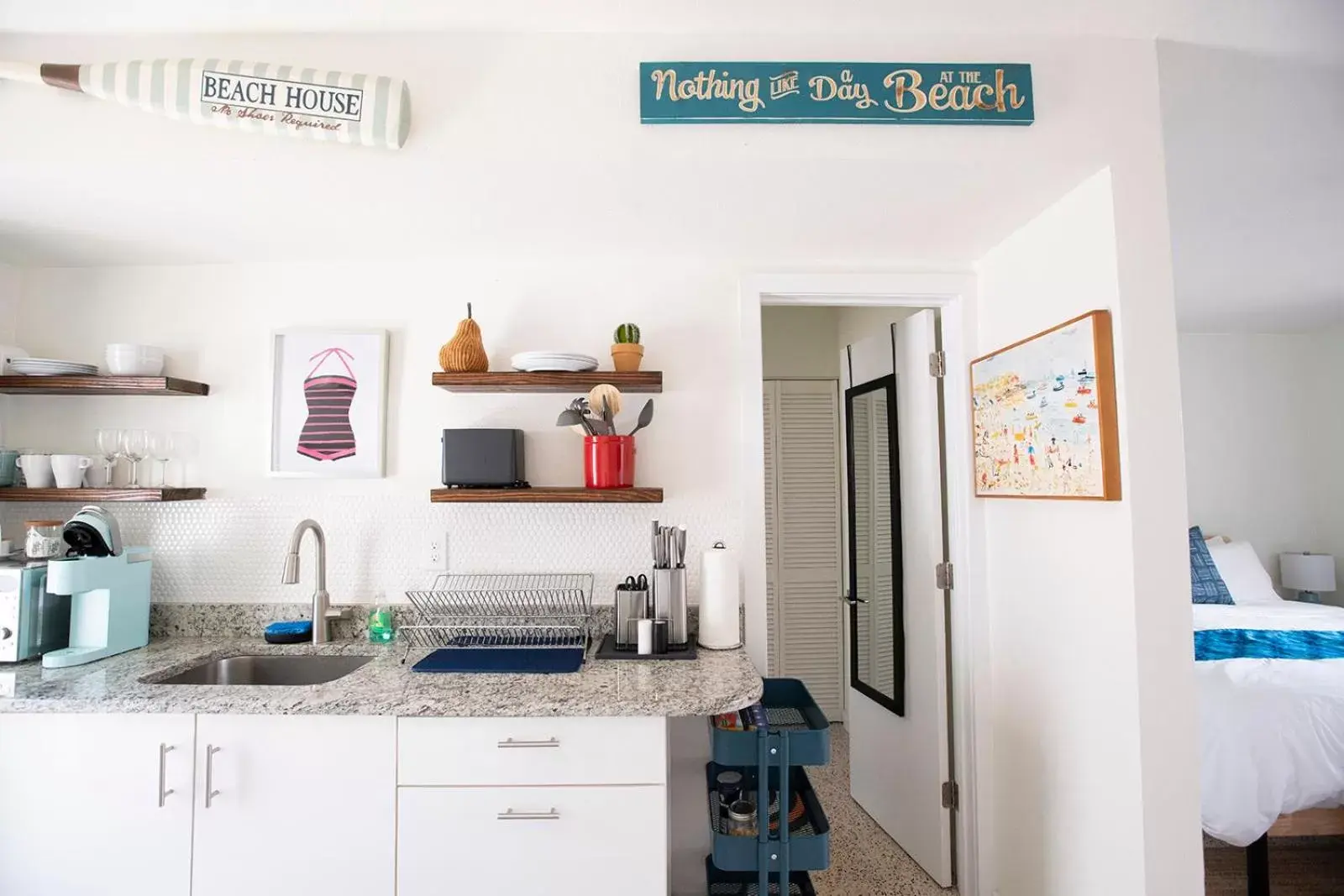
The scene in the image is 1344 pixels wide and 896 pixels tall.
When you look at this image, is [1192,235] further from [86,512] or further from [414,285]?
[86,512]

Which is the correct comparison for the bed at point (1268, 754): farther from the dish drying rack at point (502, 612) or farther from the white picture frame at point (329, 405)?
the white picture frame at point (329, 405)

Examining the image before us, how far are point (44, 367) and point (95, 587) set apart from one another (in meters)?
0.79

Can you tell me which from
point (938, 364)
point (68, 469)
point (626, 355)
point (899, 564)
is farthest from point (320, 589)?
point (938, 364)

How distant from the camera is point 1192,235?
2738mm

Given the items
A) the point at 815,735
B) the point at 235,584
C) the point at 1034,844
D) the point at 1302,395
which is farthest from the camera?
the point at 1302,395

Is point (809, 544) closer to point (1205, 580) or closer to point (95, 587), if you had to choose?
point (1205, 580)

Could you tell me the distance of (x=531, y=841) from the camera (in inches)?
63.2

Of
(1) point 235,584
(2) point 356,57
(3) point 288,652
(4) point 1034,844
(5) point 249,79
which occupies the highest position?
(2) point 356,57

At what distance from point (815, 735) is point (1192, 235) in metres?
2.62

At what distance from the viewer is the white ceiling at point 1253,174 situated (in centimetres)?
168

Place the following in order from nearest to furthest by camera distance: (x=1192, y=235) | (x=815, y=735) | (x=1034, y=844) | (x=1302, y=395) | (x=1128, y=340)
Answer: (x=1128, y=340) < (x=815, y=735) < (x=1034, y=844) < (x=1192, y=235) < (x=1302, y=395)

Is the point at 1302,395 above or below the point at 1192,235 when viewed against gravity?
below

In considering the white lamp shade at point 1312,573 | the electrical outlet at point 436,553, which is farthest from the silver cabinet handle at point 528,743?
the white lamp shade at point 1312,573

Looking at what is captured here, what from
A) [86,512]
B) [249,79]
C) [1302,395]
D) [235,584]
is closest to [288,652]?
[235,584]
